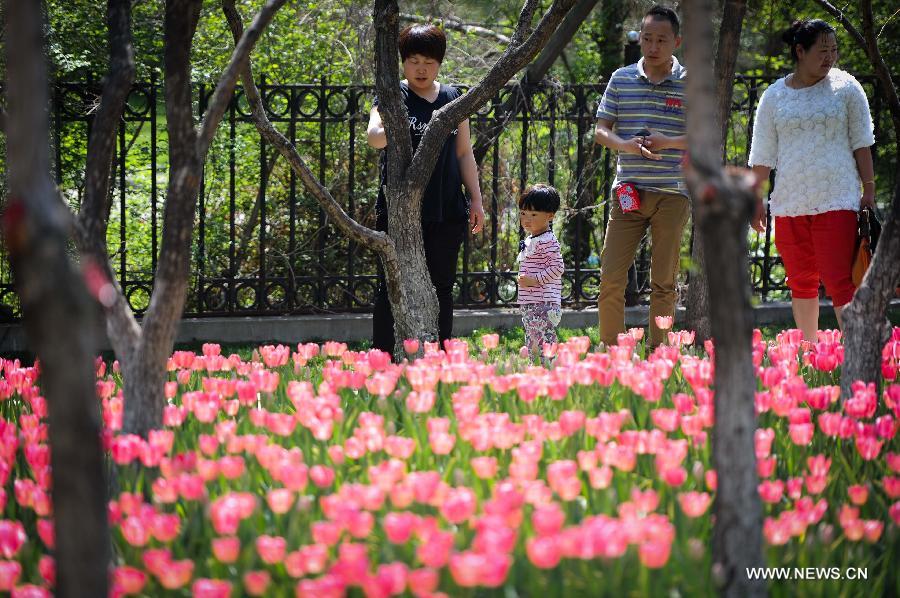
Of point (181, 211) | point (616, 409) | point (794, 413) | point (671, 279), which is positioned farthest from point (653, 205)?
point (181, 211)

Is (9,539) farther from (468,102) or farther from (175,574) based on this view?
(468,102)

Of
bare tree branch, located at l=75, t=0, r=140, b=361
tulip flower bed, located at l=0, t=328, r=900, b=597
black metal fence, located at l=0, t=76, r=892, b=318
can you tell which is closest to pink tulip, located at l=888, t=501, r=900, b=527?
tulip flower bed, located at l=0, t=328, r=900, b=597

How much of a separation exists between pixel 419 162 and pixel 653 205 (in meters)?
1.43

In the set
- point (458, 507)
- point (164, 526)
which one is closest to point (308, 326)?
point (164, 526)

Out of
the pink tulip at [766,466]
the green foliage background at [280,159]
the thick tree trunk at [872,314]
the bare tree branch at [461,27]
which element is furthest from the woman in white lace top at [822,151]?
the bare tree branch at [461,27]

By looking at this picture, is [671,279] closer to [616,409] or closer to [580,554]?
[616,409]

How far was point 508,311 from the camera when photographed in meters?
8.11

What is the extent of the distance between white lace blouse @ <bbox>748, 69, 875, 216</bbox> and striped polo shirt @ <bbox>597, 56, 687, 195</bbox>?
18.0 inches

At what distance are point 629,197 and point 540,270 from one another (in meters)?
0.56

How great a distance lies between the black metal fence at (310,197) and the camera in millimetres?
7543

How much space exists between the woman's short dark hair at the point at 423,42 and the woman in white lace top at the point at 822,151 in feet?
5.39

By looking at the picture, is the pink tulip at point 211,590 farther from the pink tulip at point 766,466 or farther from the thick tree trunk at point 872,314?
the thick tree trunk at point 872,314

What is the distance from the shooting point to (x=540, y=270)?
5.50 meters

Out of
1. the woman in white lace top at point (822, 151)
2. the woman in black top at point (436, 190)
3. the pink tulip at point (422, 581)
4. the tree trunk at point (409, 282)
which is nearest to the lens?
the pink tulip at point (422, 581)
